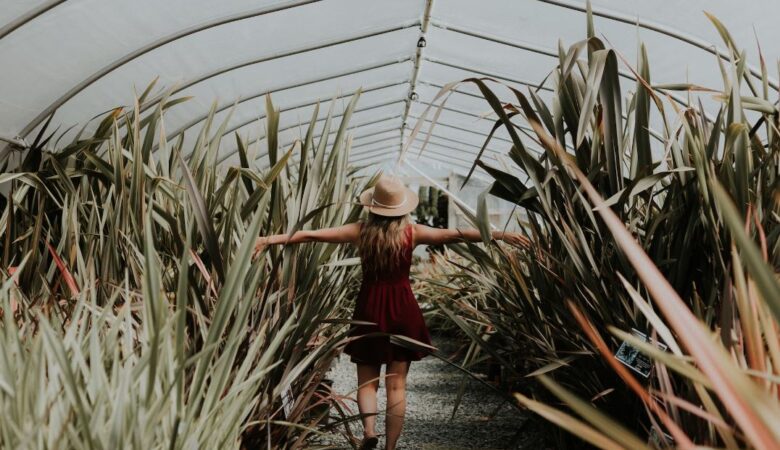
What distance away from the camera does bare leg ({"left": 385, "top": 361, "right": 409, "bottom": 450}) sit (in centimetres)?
Result: 236

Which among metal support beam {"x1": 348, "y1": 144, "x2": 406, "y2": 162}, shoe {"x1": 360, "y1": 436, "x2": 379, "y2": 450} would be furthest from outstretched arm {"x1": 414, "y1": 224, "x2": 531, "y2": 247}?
metal support beam {"x1": 348, "y1": 144, "x2": 406, "y2": 162}

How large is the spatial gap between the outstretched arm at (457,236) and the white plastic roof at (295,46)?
0.74 m

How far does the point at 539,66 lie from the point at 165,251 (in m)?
4.18

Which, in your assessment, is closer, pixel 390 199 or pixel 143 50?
pixel 390 199

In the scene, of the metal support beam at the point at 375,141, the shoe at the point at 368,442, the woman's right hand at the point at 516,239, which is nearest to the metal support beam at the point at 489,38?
the woman's right hand at the point at 516,239

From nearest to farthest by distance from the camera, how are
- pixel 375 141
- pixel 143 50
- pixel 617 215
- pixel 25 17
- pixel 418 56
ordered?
pixel 617 215
pixel 25 17
pixel 143 50
pixel 418 56
pixel 375 141

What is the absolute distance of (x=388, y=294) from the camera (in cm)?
245

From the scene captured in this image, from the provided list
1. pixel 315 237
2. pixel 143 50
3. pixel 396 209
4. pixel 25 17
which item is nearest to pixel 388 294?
pixel 396 209

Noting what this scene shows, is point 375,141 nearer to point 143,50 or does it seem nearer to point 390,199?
point 143,50

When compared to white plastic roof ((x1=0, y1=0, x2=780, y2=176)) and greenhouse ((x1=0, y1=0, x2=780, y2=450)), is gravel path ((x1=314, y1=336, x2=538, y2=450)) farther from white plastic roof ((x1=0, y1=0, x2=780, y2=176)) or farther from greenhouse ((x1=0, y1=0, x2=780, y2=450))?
white plastic roof ((x1=0, y1=0, x2=780, y2=176))

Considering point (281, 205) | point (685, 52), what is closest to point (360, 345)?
point (281, 205)

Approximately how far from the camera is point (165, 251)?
7.39 ft

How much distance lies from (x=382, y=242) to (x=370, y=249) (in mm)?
48

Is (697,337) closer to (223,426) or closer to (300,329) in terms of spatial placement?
(223,426)
